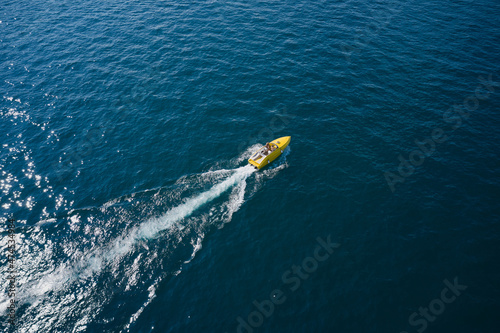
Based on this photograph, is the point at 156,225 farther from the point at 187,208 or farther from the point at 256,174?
the point at 256,174

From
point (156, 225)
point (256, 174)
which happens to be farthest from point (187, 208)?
point (256, 174)

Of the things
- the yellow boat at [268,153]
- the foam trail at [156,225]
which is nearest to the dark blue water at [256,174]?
the foam trail at [156,225]

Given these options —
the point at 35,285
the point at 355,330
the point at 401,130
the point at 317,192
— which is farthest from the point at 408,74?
the point at 35,285

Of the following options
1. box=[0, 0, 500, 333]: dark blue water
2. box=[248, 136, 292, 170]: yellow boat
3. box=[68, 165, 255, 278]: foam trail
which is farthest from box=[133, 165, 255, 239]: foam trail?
box=[248, 136, 292, 170]: yellow boat

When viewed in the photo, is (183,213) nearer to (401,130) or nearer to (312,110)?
(312,110)

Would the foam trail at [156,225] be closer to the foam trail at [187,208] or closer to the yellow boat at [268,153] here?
the foam trail at [187,208]
